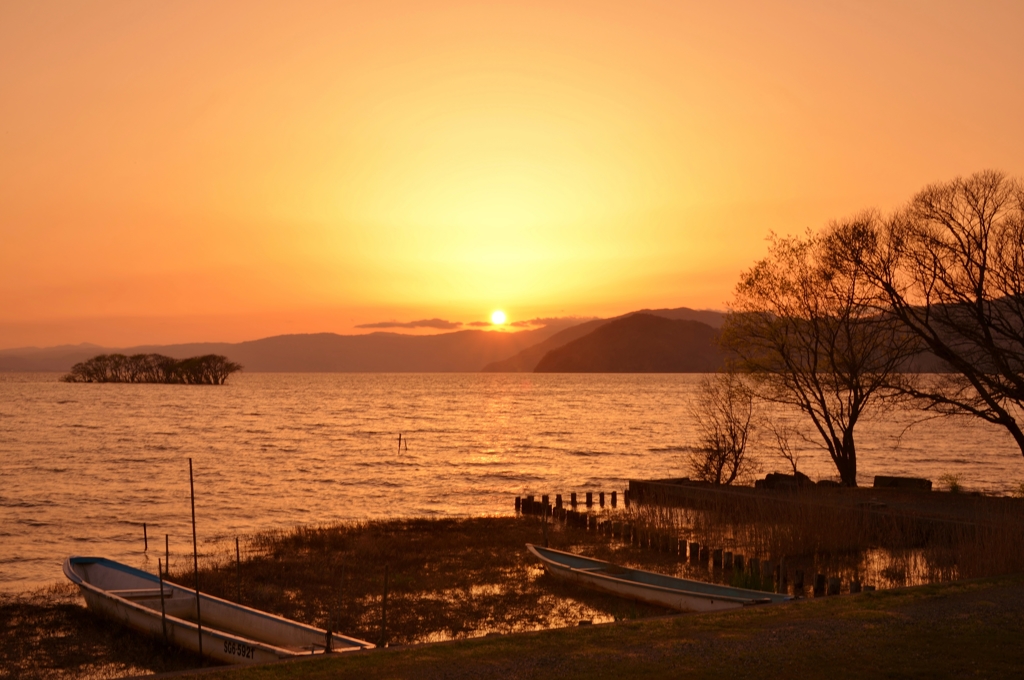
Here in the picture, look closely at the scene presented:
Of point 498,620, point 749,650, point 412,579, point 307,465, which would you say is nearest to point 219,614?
point 498,620

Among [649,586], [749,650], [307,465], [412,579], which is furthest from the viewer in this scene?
[307,465]

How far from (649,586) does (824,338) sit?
21.3 meters

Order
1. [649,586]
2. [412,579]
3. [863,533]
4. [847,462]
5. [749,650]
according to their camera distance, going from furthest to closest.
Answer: [847,462] < [863,533] < [412,579] < [649,586] < [749,650]

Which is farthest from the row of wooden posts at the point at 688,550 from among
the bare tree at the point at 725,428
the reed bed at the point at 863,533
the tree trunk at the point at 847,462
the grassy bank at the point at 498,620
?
the tree trunk at the point at 847,462

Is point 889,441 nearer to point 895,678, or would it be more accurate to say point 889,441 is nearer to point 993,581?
point 993,581

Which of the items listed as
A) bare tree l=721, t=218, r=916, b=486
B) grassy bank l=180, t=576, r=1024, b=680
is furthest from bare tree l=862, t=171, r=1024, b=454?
grassy bank l=180, t=576, r=1024, b=680

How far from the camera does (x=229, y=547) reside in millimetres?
29703

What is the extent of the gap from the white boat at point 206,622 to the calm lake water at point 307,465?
5.01 meters

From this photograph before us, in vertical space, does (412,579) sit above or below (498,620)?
below

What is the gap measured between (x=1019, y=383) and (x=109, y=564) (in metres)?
28.1

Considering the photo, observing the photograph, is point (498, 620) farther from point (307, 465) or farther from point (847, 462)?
point (307, 465)

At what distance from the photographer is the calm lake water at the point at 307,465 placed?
1404 inches

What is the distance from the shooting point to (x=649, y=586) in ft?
63.2

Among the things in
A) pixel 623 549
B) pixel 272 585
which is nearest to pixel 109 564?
pixel 272 585
